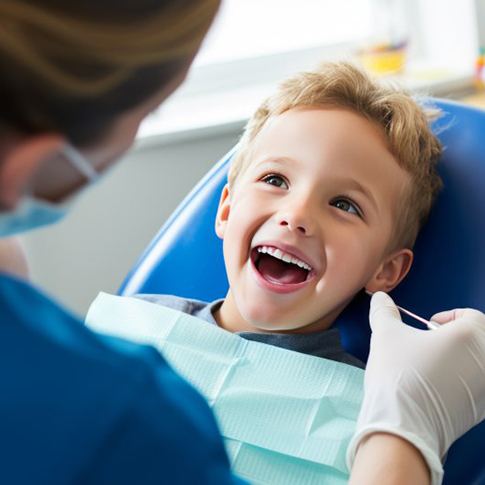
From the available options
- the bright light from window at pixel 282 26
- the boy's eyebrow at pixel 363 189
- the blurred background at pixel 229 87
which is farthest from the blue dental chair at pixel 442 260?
the bright light from window at pixel 282 26

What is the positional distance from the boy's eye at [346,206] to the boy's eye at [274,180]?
0.09 metres

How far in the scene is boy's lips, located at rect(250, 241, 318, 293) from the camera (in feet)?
4.51

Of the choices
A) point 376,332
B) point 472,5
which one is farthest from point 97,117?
point 472,5

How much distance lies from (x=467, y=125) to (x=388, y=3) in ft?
3.94

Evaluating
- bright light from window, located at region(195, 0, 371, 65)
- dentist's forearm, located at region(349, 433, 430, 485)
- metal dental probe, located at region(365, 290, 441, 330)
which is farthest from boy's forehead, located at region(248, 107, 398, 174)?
bright light from window, located at region(195, 0, 371, 65)

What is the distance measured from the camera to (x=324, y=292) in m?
1.38

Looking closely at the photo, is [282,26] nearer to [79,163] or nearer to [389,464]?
[389,464]

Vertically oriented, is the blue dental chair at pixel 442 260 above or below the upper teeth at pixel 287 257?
below

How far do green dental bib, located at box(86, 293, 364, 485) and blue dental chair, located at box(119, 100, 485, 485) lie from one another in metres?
0.15

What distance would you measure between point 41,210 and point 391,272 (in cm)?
82

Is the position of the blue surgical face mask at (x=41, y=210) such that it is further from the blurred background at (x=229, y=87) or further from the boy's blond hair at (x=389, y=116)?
the blurred background at (x=229, y=87)

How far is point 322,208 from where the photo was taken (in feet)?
4.57

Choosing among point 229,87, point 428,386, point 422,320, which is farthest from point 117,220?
point 428,386

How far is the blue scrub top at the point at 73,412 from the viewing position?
0.73 m
